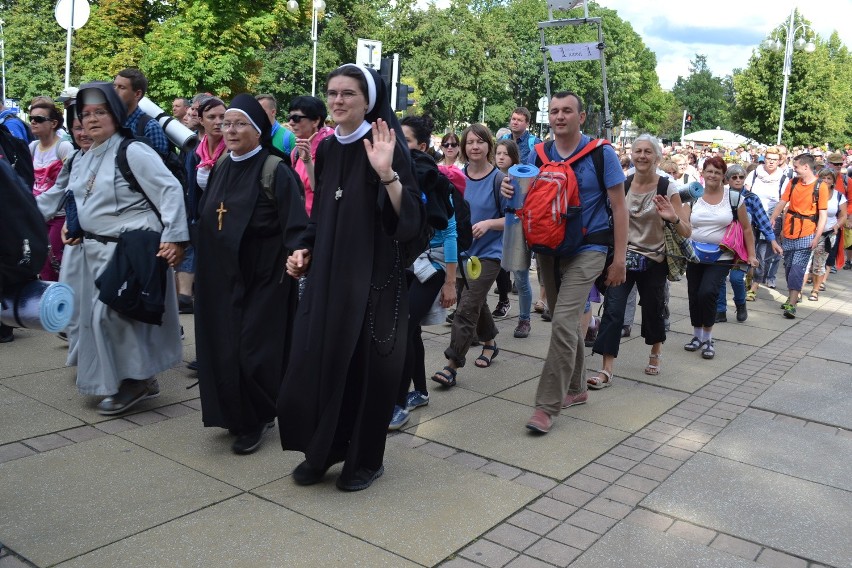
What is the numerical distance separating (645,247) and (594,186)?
154cm

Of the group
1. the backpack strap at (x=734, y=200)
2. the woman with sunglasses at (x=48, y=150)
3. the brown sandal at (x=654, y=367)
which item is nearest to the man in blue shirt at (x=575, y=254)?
the brown sandal at (x=654, y=367)

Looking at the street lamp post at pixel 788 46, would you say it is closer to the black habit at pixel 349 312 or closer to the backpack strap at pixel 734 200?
the backpack strap at pixel 734 200

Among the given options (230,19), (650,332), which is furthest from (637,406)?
(230,19)

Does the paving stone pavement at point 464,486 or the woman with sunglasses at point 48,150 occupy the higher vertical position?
the woman with sunglasses at point 48,150

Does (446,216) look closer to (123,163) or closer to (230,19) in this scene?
(123,163)

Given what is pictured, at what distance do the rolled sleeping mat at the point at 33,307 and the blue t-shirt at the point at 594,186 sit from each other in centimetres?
Result: 312

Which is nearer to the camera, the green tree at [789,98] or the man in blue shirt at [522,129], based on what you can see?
the man in blue shirt at [522,129]

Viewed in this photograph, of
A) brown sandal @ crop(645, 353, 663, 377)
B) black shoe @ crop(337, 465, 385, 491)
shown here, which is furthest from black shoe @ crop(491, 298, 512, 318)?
black shoe @ crop(337, 465, 385, 491)

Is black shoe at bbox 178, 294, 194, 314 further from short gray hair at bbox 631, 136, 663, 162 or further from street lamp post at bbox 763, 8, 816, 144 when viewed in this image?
street lamp post at bbox 763, 8, 816, 144

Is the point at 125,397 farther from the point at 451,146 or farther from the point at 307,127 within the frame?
the point at 451,146

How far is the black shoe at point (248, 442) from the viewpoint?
4582 mm

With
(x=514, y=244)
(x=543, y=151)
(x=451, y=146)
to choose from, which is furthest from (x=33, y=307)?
(x=451, y=146)

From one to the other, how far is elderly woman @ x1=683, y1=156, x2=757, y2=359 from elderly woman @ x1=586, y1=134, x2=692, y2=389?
45.5 inches

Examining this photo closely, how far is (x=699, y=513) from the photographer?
4.12 m
